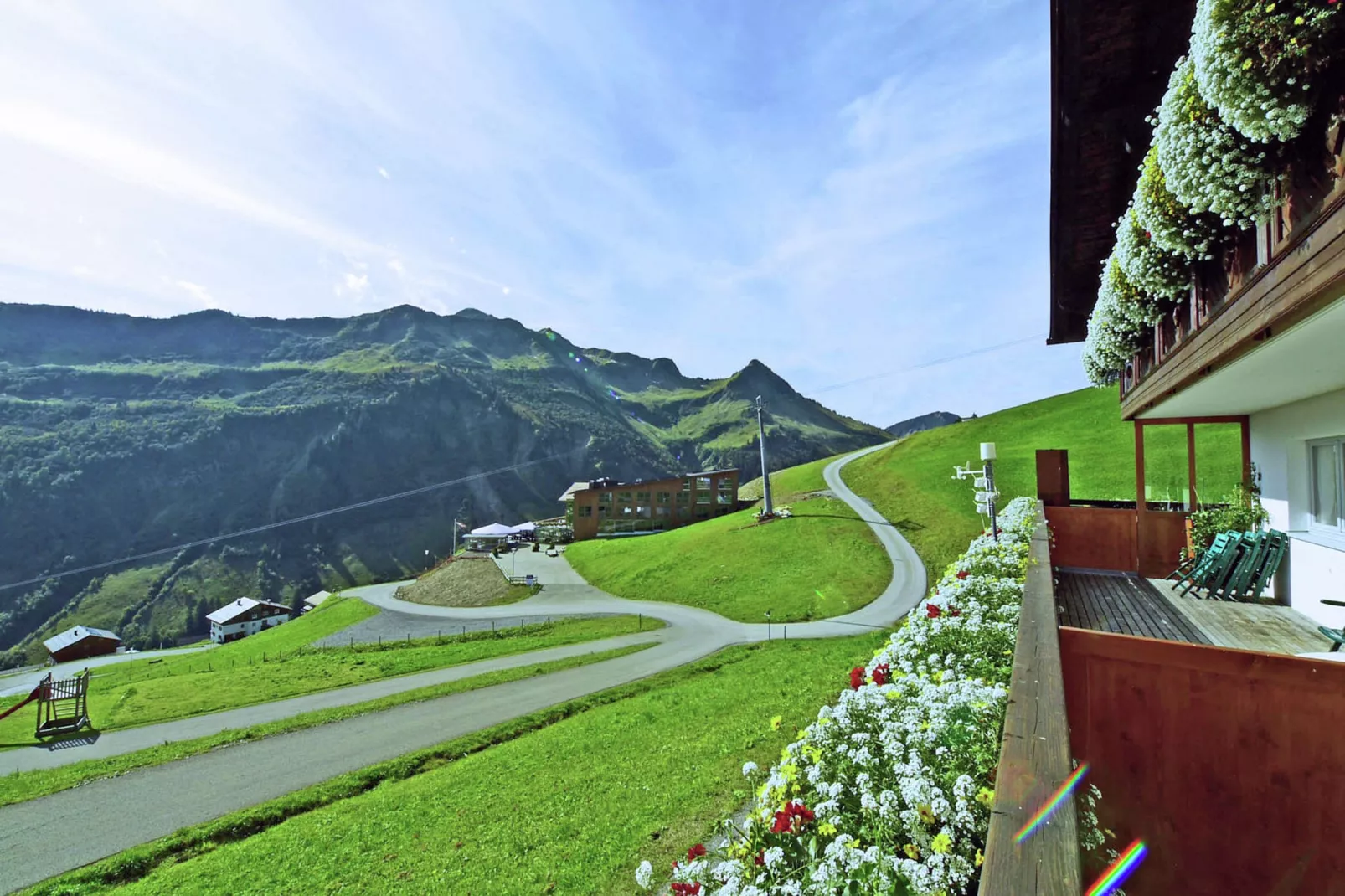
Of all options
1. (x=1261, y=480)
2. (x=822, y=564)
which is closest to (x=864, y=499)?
(x=822, y=564)

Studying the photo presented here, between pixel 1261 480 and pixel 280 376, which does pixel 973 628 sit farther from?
pixel 280 376

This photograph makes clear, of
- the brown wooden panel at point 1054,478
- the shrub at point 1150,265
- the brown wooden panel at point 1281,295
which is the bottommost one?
the brown wooden panel at point 1054,478

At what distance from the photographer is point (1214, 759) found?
11.5 ft

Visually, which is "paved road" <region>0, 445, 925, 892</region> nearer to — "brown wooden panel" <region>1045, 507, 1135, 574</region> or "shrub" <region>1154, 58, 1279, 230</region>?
"brown wooden panel" <region>1045, 507, 1135, 574</region>

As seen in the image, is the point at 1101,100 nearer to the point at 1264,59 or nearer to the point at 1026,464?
the point at 1264,59

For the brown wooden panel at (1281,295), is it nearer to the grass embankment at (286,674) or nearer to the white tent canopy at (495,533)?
the grass embankment at (286,674)

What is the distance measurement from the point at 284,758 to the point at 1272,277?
18.9m

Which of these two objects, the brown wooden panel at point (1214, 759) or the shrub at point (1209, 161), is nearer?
the shrub at point (1209, 161)

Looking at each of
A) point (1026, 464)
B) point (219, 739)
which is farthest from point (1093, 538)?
point (1026, 464)

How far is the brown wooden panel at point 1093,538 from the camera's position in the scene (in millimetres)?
10133

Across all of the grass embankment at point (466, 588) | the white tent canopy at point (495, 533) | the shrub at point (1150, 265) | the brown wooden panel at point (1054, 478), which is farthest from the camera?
the white tent canopy at point (495, 533)

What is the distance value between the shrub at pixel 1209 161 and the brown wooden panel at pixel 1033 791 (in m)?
2.67

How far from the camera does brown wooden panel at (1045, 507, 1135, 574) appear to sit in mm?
10133

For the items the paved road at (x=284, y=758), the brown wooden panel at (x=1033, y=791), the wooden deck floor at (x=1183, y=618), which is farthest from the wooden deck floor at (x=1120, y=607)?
the paved road at (x=284, y=758)
